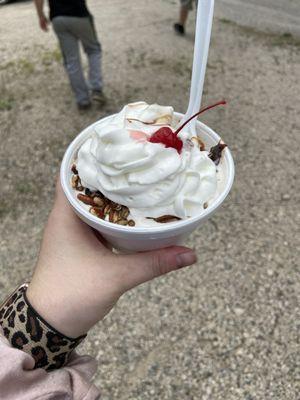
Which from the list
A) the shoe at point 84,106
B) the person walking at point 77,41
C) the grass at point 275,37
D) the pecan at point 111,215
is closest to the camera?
the pecan at point 111,215

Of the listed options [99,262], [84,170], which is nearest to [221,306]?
[99,262]

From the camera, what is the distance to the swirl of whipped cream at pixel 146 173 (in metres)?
0.90

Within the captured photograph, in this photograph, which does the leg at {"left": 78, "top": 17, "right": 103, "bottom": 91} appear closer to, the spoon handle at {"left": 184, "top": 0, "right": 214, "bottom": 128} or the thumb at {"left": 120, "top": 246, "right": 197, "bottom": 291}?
the spoon handle at {"left": 184, "top": 0, "right": 214, "bottom": 128}

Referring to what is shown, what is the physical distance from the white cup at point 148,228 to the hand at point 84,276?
0.04m

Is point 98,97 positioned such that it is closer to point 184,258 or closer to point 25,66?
point 25,66

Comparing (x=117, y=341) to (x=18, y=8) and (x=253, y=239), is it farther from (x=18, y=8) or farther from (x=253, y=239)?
(x=18, y=8)

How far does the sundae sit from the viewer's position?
35.6 inches

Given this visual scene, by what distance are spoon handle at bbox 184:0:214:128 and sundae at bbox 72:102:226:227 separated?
74mm

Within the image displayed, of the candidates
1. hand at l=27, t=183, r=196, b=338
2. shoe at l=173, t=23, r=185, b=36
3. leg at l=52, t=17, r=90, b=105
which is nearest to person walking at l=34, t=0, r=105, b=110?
leg at l=52, t=17, r=90, b=105

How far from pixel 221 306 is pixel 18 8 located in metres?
4.75

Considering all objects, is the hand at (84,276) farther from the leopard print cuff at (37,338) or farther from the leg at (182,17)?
the leg at (182,17)

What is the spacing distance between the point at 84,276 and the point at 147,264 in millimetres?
155

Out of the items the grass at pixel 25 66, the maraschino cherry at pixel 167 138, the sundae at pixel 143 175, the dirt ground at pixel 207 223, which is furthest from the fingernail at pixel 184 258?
the grass at pixel 25 66

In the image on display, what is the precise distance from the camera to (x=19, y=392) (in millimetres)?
827
